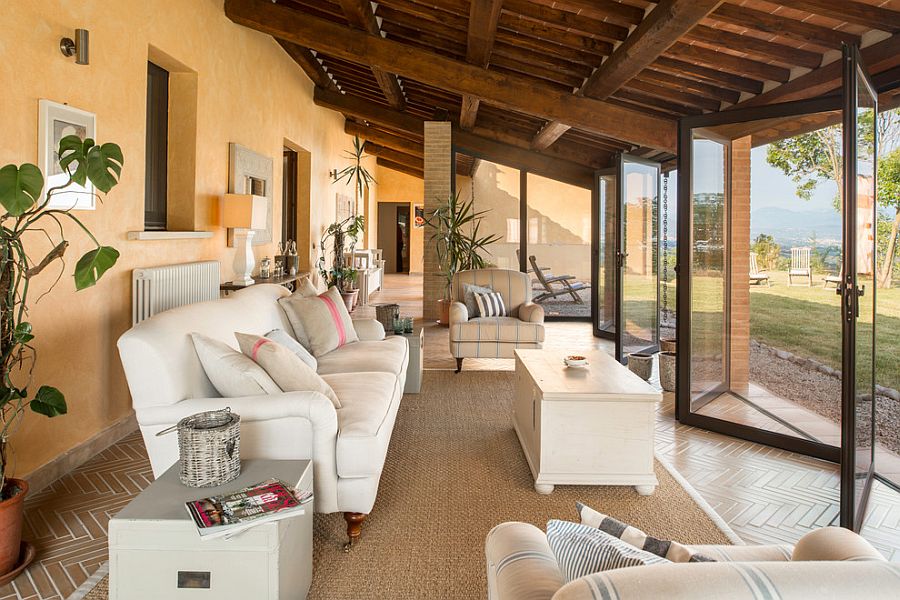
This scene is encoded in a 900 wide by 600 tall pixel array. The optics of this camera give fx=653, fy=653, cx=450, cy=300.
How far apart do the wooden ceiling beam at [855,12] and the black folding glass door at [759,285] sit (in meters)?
→ 0.40

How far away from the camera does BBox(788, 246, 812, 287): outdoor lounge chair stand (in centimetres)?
396

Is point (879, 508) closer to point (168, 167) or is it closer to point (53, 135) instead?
point (53, 135)

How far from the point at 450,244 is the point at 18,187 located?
676 cm

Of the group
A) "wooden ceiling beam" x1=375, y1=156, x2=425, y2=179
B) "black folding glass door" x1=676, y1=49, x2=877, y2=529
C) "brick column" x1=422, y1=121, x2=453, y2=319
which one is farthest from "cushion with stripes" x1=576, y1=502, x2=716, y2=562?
"wooden ceiling beam" x1=375, y1=156, x2=425, y2=179

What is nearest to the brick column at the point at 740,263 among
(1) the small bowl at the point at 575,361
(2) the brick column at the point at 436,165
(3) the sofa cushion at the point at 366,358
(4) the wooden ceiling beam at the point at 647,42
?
(4) the wooden ceiling beam at the point at 647,42

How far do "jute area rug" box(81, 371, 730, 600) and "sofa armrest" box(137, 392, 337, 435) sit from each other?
510mm

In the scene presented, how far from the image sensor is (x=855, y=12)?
10.5ft

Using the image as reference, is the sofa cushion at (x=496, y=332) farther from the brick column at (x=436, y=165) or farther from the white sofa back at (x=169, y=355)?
the brick column at (x=436, y=165)

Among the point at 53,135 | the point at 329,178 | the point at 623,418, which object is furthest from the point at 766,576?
the point at 329,178

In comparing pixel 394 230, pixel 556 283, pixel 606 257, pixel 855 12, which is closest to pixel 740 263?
pixel 855 12

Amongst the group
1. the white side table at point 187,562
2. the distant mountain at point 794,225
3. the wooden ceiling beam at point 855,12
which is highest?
the wooden ceiling beam at point 855,12

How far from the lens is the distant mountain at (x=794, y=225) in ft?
12.4

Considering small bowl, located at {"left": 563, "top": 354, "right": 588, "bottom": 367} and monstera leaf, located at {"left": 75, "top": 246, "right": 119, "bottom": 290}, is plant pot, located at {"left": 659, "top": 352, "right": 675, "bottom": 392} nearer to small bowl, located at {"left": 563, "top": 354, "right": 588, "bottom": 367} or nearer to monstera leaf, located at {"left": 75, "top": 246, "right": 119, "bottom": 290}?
small bowl, located at {"left": 563, "top": 354, "right": 588, "bottom": 367}

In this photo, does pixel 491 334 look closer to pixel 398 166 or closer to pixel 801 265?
pixel 801 265
